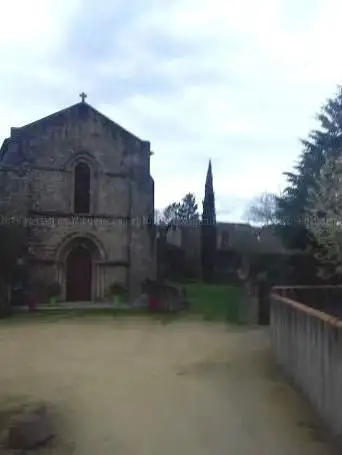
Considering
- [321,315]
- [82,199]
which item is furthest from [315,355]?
[82,199]

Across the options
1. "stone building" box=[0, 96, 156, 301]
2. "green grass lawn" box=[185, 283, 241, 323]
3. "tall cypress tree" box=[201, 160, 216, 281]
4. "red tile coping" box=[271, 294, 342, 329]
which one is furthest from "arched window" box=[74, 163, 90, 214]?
"tall cypress tree" box=[201, 160, 216, 281]

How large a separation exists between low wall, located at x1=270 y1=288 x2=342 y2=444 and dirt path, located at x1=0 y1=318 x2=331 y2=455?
0.29 meters

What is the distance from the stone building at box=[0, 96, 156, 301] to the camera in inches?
960

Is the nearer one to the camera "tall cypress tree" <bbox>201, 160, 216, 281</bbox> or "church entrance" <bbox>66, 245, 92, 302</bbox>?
"church entrance" <bbox>66, 245, 92, 302</bbox>

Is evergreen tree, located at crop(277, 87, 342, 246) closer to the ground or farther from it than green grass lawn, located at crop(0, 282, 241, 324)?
farther from it

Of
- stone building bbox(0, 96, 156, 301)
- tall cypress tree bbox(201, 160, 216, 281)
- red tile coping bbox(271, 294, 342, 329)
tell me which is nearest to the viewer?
red tile coping bbox(271, 294, 342, 329)

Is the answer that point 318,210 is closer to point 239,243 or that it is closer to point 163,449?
point 163,449

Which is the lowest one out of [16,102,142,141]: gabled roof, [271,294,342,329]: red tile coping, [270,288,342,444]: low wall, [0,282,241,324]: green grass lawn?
[0,282,241,324]: green grass lawn

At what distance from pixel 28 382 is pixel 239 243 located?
102 feet

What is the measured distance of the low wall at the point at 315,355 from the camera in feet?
20.9

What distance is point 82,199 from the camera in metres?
25.5

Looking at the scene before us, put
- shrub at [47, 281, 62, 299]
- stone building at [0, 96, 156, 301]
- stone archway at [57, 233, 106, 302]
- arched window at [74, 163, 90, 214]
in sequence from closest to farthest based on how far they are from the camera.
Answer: shrub at [47, 281, 62, 299] → stone building at [0, 96, 156, 301] → stone archway at [57, 233, 106, 302] → arched window at [74, 163, 90, 214]

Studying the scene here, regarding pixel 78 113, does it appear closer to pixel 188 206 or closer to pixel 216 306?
pixel 216 306

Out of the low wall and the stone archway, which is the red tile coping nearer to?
the low wall
